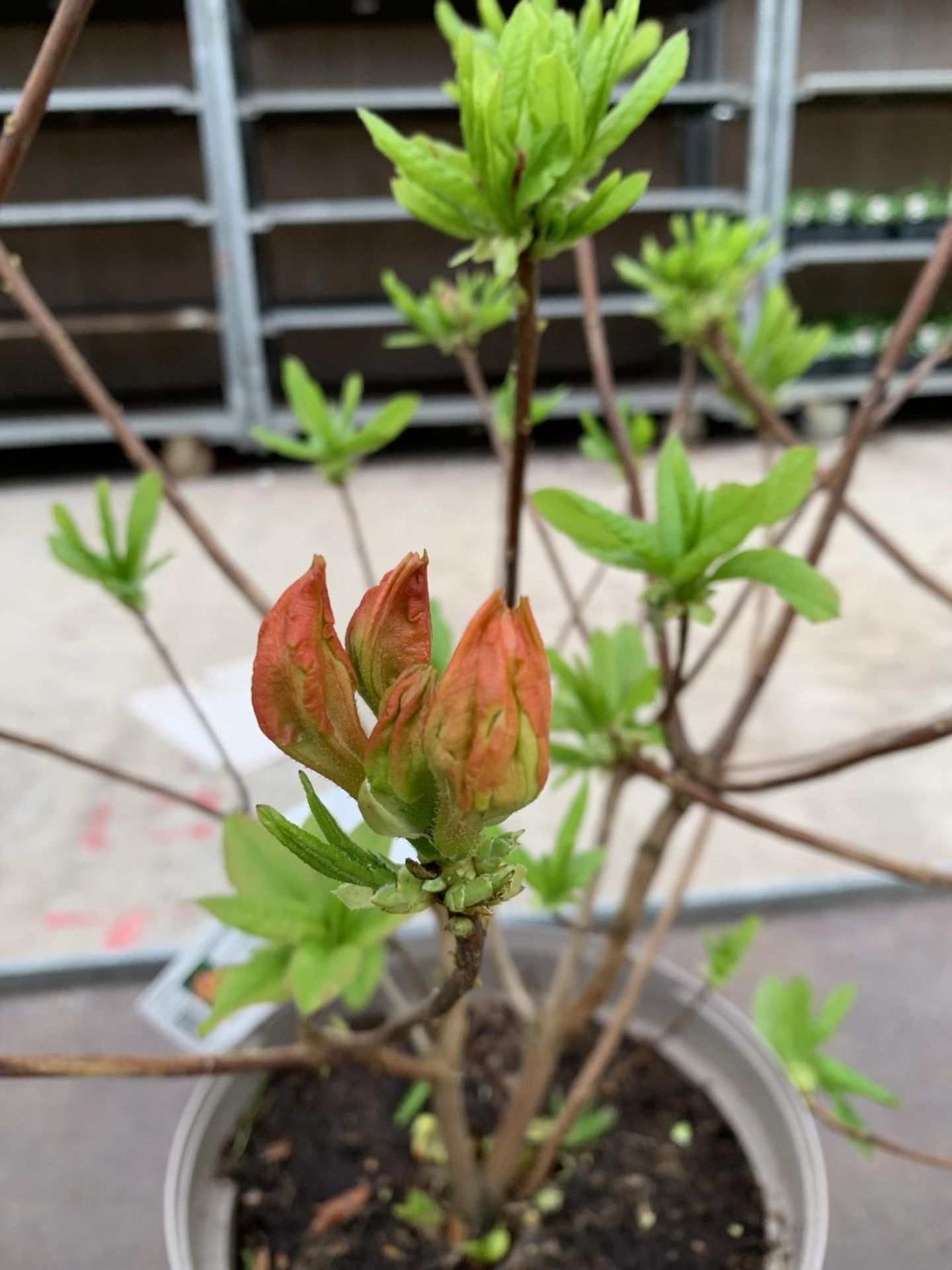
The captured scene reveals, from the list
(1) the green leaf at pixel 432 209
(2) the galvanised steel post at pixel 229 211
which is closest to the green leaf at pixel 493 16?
(1) the green leaf at pixel 432 209

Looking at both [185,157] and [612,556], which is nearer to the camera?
[612,556]

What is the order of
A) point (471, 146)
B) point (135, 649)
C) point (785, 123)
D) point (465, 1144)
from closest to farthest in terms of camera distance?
point (471, 146) → point (465, 1144) → point (135, 649) → point (785, 123)

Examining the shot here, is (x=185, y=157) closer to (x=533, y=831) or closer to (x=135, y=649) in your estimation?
(x=135, y=649)

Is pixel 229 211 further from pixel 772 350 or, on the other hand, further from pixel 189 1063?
pixel 189 1063

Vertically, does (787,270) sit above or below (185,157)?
below

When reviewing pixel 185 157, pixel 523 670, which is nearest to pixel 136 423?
pixel 185 157

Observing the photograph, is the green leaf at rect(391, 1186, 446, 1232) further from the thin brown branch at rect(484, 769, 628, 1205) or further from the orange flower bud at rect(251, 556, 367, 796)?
the orange flower bud at rect(251, 556, 367, 796)

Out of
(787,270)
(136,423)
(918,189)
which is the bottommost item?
(136,423)

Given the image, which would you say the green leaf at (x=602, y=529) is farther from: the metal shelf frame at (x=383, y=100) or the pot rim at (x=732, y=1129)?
the metal shelf frame at (x=383, y=100)
